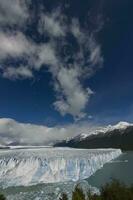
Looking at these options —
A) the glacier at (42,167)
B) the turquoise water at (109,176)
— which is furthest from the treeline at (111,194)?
the glacier at (42,167)

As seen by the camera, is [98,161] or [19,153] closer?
[19,153]

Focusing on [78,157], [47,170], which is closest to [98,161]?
[78,157]

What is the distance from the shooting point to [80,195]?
1859 cm

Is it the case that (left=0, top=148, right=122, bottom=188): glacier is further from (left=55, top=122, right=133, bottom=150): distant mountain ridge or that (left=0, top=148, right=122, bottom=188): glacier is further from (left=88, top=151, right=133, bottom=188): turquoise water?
(left=55, top=122, right=133, bottom=150): distant mountain ridge

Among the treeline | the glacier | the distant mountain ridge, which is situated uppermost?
the distant mountain ridge

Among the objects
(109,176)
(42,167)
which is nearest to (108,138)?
(109,176)

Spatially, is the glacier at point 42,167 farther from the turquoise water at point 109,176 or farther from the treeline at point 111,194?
the treeline at point 111,194

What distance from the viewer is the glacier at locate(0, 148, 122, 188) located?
30.0 m

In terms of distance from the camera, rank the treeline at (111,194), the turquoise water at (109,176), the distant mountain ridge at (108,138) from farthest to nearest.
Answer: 1. the distant mountain ridge at (108,138)
2. the turquoise water at (109,176)
3. the treeline at (111,194)

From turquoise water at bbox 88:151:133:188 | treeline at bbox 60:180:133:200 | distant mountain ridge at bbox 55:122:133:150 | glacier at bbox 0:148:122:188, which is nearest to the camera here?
treeline at bbox 60:180:133:200

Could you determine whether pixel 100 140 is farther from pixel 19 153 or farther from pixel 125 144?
pixel 19 153

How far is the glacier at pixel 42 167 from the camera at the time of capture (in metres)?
30.0

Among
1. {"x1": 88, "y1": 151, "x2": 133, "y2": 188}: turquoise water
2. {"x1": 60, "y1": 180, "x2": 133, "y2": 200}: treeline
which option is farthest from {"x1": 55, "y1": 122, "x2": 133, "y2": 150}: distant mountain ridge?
{"x1": 60, "y1": 180, "x2": 133, "y2": 200}: treeline

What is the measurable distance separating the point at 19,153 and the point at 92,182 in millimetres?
8189
